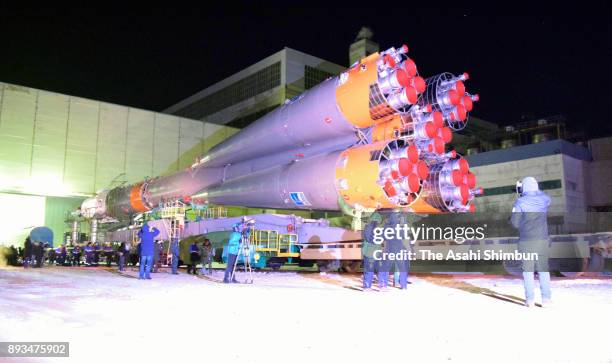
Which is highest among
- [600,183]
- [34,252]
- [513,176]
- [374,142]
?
[513,176]

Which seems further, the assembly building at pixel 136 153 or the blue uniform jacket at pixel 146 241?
the assembly building at pixel 136 153

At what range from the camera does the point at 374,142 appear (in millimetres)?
10406

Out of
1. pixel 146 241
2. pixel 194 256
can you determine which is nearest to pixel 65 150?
pixel 194 256

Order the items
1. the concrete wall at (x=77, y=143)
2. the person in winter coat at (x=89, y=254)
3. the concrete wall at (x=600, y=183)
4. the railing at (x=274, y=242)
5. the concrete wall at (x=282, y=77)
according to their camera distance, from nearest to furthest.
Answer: the railing at (x=274, y=242) → the person in winter coat at (x=89, y=254) → the concrete wall at (x=77, y=143) → the concrete wall at (x=600, y=183) → the concrete wall at (x=282, y=77)

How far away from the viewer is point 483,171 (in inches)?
1133

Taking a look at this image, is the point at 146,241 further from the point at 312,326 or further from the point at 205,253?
the point at 312,326

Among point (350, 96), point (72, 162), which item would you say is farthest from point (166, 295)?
point (72, 162)

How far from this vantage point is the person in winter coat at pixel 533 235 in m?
6.05

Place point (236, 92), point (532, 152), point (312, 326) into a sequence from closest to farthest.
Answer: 1. point (312, 326)
2. point (532, 152)
3. point (236, 92)

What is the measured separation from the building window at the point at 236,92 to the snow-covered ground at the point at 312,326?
27.0 m

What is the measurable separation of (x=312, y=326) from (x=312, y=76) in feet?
96.7

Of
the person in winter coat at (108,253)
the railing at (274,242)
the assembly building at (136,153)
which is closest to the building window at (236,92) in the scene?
the assembly building at (136,153)

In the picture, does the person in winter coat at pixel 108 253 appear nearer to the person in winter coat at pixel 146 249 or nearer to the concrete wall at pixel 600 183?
the person in winter coat at pixel 146 249

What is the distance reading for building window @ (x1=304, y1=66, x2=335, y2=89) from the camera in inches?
1284
